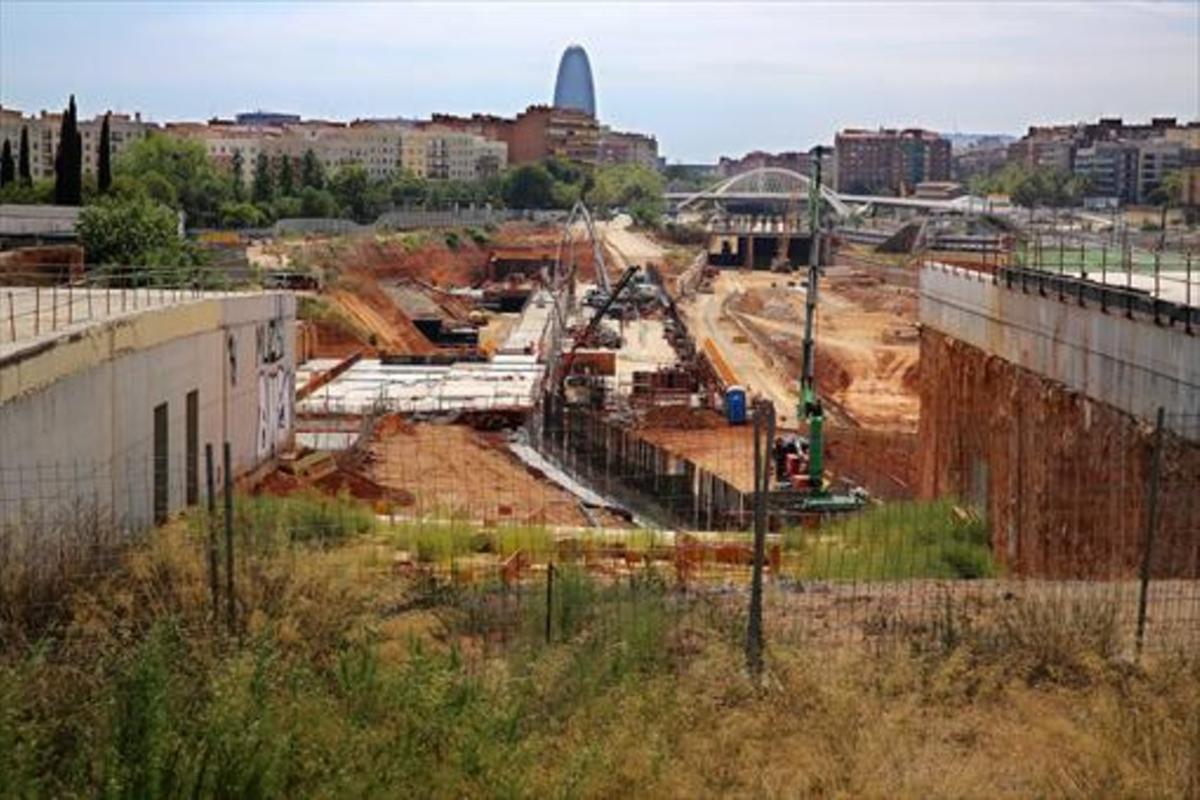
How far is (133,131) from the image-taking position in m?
161

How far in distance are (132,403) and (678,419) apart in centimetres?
2759

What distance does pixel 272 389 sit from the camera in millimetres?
24859

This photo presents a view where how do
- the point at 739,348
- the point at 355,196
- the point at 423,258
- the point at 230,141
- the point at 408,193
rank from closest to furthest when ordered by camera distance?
1. the point at 739,348
2. the point at 423,258
3. the point at 355,196
4. the point at 408,193
5. the point at 230,141

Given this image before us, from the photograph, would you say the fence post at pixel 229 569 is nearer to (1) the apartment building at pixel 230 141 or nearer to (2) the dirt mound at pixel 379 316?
(2) the dirt mound at pixel 379 316

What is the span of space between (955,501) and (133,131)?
491 feet

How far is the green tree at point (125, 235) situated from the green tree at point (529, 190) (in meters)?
108

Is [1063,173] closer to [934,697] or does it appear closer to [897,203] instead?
[897,203]

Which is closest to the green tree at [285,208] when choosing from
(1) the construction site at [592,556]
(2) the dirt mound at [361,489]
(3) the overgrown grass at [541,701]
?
(1) the construction site at [592,556]

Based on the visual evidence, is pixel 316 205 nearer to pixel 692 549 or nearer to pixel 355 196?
pixel 355 196

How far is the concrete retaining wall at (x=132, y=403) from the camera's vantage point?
13.8 meters

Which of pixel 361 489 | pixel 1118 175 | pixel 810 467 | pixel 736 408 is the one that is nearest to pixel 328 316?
pixel 736 408

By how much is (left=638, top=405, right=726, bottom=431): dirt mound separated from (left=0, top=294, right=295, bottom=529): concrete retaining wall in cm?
1890

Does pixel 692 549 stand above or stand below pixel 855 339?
above

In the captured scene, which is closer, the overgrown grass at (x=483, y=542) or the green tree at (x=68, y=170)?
the overgrown grass at (x=483, y=542)
